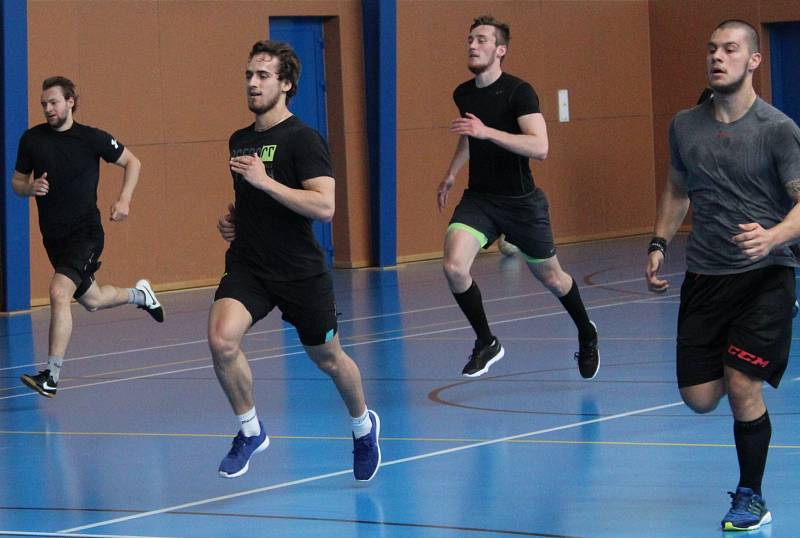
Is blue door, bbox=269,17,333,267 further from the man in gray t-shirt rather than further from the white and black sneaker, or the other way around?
the man in gray t-shirt

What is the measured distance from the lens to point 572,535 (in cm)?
558

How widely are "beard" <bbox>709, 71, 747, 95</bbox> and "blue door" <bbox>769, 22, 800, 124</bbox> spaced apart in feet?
49.2

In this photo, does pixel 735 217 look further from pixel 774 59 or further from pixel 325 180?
pixel 774 59

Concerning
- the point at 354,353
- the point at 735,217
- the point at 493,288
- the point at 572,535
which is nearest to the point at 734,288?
the point at 735,217

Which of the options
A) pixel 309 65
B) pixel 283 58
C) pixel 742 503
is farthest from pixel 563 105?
pixel 742 503

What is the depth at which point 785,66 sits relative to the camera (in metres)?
20.1

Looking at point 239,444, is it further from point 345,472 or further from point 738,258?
point 738,258

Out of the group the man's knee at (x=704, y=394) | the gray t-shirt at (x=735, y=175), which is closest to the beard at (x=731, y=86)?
the gray t-shirt at (x=735, y=175)

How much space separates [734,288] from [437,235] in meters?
13.5

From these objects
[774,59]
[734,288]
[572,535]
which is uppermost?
[774,59]

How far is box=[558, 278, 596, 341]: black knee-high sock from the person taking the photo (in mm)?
9406

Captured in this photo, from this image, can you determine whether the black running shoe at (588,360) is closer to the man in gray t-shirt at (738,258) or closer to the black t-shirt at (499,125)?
the black t-shirt at (499,125)

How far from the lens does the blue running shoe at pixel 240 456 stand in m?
6.46

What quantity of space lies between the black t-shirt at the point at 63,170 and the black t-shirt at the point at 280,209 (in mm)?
3655
